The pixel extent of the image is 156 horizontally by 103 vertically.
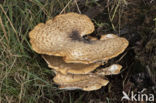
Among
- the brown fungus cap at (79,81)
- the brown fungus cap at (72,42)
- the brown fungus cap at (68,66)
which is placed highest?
the brown fungus cap at (72,42)

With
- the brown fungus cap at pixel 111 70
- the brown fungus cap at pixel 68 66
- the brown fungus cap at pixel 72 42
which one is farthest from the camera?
the brown fungus cap at pixel 111 70

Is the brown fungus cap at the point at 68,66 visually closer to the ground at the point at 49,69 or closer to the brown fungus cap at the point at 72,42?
the brown fungus cap at the point at 72,42

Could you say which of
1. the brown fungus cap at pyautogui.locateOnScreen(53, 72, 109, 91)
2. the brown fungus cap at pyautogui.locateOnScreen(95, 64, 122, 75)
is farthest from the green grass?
the brown fungus cap at pyautogui.locateOnScreen(95, 64, 122, 75)

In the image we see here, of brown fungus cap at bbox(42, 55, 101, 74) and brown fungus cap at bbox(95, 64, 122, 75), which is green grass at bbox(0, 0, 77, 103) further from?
brown fungus cap at bbox(95, 64, 122, 75)

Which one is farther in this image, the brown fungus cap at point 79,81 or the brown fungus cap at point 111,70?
the brown fungus cap at point 111,70

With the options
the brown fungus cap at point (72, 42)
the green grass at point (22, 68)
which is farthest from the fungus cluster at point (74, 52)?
the green grass at point (22, 68)

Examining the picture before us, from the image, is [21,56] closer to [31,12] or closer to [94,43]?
[31,12]

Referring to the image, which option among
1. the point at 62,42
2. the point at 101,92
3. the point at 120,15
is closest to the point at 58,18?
the point at 62,42
